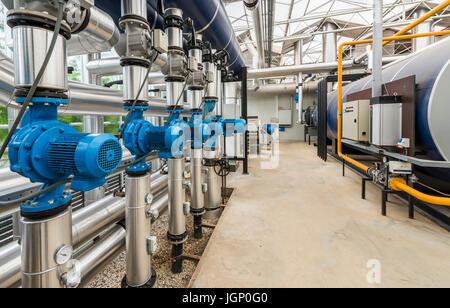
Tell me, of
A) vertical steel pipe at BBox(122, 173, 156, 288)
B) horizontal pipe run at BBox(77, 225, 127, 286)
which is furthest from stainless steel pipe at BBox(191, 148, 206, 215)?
vertical steel pipe at BBox(122, 173, 156, 288)

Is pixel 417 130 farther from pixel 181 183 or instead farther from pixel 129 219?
pixel 129 219

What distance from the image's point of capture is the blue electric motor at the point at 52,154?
21.7 inches

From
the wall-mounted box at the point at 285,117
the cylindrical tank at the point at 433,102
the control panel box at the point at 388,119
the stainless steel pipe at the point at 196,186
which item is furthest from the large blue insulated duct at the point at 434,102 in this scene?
the wall-mounted box at the point at 285,117

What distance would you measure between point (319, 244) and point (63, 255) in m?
1.34

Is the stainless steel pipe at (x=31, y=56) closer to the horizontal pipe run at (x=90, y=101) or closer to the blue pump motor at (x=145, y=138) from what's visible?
the horizontal pipe run at (x=90, y=101)

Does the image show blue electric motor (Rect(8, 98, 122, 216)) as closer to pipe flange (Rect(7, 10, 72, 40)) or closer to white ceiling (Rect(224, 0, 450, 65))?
pipe flange (Rect(7, 10, 72, 40))

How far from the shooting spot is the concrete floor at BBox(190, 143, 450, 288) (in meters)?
1.09

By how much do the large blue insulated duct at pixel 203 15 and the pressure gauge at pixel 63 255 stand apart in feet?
4.12

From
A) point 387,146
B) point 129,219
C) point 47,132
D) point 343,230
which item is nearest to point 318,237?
point 343,230

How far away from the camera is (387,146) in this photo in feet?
5.69

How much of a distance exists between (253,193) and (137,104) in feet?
5.53

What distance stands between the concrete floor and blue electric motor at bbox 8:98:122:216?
0.78 meters

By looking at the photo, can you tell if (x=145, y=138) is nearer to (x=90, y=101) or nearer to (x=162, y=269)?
(x=90, y=101)

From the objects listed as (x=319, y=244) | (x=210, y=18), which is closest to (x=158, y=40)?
(x=210, y=18)
